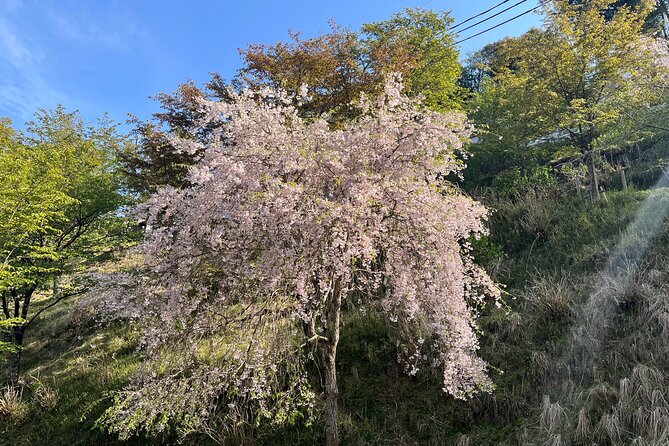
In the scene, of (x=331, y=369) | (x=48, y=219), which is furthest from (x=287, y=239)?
(x=48, y=219)

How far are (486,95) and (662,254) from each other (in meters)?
9.34

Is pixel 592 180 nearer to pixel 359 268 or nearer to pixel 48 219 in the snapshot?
pixel 359 268

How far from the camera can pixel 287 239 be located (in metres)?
3.71

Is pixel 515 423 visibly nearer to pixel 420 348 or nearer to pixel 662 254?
pixel 420 348

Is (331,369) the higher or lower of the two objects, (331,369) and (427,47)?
the lower

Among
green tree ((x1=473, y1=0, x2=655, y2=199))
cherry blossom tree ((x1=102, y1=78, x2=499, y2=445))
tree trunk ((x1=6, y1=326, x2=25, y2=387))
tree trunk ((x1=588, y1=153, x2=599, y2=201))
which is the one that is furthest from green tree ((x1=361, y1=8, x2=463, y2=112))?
tree trunk ((x1=6, y1=326, x2=25, y2=387))

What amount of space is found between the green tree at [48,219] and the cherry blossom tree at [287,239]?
4.34 metres

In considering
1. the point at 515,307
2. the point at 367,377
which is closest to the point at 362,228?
the point at 367,377

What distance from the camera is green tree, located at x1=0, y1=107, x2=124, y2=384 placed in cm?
704

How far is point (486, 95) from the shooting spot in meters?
13.9

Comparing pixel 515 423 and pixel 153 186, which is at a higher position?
pixel 153 186

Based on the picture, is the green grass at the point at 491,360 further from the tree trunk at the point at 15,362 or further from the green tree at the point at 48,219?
the green tree at the point at 48,219

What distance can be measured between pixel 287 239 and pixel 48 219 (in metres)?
6.64

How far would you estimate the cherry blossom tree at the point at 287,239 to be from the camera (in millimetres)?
3652
